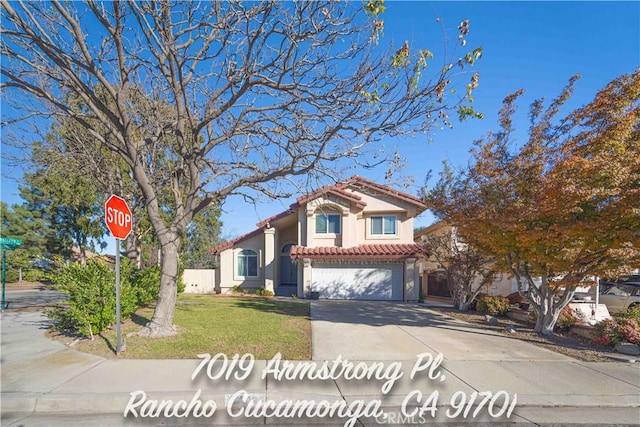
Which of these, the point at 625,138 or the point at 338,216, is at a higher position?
the point at 625,138

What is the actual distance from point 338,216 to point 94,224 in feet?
54.9

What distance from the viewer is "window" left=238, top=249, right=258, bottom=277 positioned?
19875 millimetres

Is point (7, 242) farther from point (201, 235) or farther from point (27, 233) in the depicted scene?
point (27, 233)

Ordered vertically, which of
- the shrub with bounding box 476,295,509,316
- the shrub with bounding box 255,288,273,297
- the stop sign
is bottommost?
the shrub with bounding box 255,288,273,297

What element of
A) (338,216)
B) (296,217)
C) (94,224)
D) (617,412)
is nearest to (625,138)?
(617,412)

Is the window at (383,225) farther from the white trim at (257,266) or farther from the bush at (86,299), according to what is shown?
the bush at (86,299)

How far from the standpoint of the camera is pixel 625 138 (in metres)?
7.62

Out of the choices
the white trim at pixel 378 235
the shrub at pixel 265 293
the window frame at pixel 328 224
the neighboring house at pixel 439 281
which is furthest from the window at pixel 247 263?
the neighboring house at pixel 439 281

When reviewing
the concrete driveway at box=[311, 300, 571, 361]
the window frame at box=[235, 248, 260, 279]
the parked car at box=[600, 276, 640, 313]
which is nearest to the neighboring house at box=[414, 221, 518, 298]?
the parked car at box=[600, 276, 640, 313]

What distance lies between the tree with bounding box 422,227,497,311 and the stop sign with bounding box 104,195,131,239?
12122 millimetres

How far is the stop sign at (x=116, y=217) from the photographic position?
5832mm

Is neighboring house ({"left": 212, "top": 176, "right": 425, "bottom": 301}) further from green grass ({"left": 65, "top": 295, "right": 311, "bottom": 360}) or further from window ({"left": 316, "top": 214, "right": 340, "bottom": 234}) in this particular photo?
green grass ({"left": 65, "top": 295, "right": 311, "bottom": 360})

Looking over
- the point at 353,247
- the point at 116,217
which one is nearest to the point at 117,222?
the point at 116,217

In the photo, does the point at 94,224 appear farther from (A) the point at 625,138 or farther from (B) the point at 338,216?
(A) the point at 625,138
